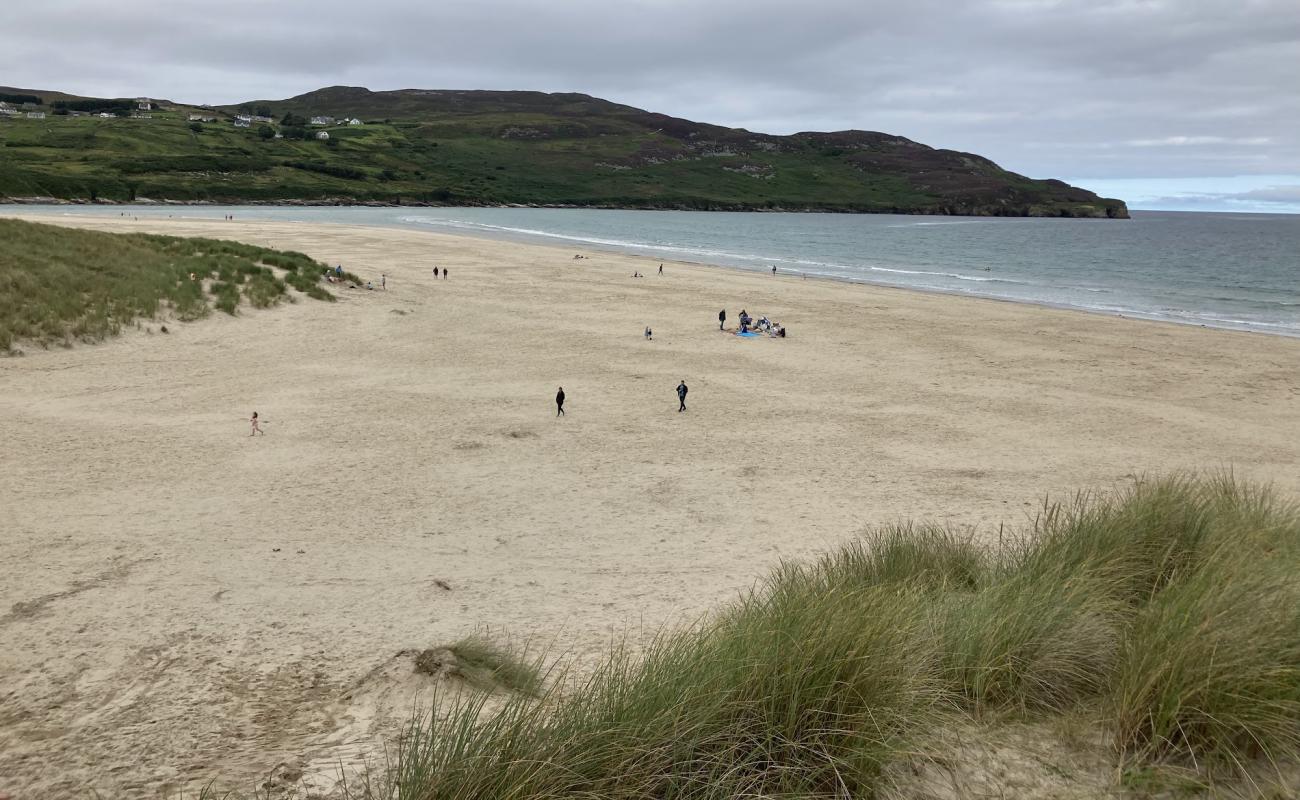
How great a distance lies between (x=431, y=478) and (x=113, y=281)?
17.5 m

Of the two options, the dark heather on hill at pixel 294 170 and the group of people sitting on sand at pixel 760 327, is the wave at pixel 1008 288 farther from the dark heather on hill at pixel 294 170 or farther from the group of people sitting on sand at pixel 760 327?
the dark heather on hill at pixel 294 170

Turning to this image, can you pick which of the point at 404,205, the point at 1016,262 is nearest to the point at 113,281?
the point at 1016,262

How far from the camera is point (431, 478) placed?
1323cm

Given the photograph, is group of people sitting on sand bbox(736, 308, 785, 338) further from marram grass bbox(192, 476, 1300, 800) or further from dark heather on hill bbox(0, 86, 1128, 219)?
dark heather on hill bbox(0, 86, 1128, 219)

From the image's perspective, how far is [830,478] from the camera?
13.6 metres

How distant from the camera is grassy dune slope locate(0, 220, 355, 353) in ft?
69.5

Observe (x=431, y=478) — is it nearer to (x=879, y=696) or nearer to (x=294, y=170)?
(x=879, y=696)

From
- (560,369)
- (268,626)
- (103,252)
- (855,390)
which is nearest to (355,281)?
(103,252)

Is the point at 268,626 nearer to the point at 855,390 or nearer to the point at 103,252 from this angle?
the point at 855,390

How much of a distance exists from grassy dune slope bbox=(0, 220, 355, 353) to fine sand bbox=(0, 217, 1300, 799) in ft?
3.51

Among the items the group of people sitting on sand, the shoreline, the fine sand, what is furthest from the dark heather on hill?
the group of people sitting on sand

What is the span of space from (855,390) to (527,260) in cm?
3538

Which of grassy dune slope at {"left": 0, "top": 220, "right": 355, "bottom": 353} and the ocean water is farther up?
the ocean water

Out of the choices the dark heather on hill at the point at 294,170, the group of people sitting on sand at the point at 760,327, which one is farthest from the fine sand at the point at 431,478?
the dark heather on hill at the point at 294,170
